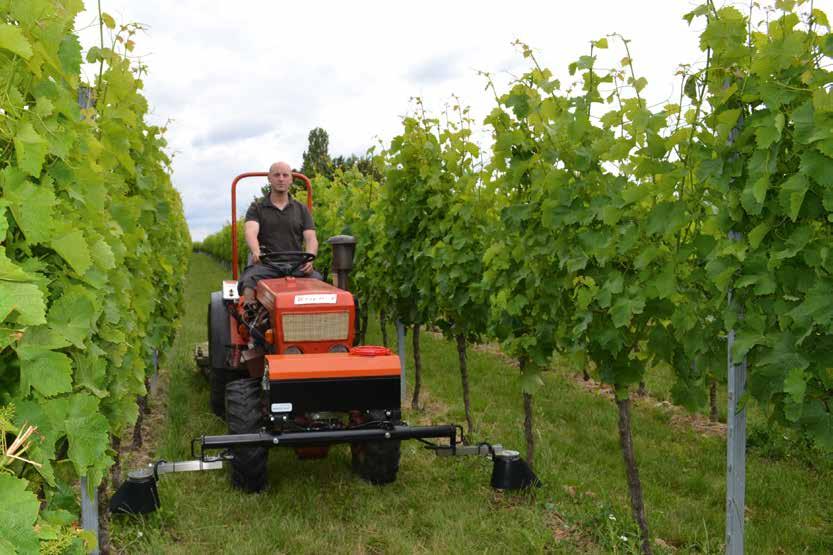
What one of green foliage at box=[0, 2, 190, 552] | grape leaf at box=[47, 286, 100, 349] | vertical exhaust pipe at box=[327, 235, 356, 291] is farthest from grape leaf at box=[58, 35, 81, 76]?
vertical exhaust pipe at box=[327, 235, 356, 291]

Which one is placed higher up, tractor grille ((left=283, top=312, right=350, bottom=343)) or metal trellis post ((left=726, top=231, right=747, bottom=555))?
tractor grille ((left=283, top=312, right=350, bottom=343))

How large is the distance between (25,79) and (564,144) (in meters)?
2.72

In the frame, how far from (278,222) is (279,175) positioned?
1.24 feet

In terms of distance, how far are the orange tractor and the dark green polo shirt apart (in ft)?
1.43

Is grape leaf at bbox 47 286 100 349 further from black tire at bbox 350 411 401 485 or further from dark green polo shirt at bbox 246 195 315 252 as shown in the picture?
dark green polo shirt at bbox 246 195 315 252

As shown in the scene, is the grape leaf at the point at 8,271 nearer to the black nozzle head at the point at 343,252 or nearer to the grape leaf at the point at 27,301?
the grape leaf at the point at 27,301

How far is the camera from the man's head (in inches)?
222

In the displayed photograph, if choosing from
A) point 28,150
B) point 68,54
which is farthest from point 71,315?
point 68,54

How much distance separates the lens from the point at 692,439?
21.0 feet

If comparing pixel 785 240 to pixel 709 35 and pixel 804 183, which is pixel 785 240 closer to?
pixel 804 183

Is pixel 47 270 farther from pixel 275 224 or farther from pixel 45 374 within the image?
pixel 275 224

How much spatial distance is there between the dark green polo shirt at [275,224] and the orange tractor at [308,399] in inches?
17.1

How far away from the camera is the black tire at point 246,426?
4.46m

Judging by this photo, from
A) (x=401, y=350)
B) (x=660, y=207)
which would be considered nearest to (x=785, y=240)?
(x=660, y=207)
